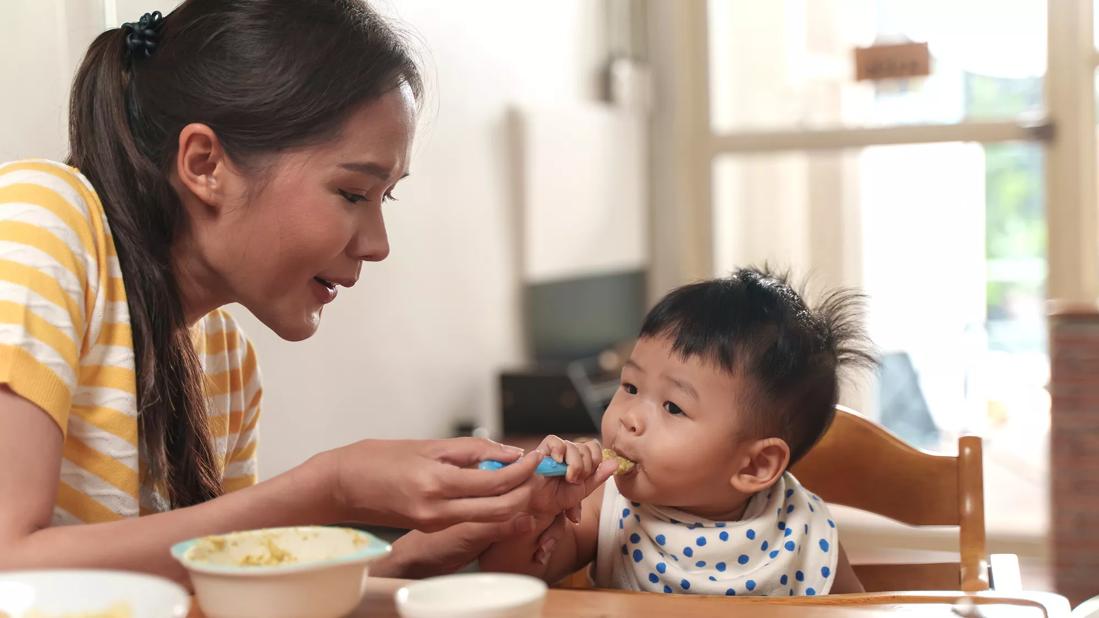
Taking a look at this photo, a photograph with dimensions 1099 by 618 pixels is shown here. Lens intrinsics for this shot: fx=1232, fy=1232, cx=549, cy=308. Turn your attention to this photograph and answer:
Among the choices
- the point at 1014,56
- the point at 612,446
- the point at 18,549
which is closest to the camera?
the point at 18,549

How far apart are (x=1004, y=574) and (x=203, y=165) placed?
1.01m

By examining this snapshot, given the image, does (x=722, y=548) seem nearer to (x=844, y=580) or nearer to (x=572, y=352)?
(x=844, y=580)

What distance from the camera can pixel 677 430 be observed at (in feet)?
4.71

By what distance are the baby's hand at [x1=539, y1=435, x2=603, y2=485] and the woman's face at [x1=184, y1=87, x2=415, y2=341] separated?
34 cm

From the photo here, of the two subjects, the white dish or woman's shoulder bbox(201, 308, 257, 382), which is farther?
woman's shoulder bbox(201, 308, 257, 382)

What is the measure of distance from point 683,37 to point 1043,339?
1667 mm

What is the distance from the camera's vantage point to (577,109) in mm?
3854

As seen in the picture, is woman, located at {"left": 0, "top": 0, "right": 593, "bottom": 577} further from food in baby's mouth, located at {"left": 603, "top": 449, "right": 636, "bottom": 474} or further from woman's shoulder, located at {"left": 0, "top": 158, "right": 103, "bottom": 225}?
food in baby's mouth, located at {"left": 603, "top": 449, "right": 636, "bottom": 474}

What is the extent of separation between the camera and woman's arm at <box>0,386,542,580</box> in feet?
3.35

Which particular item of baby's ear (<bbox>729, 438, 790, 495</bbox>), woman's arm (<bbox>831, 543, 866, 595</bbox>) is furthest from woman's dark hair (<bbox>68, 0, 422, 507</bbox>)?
woman's arm (<bbox>831, 543, 866, 595</bbox>)

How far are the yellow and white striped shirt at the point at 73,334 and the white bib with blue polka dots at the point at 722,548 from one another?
53cm

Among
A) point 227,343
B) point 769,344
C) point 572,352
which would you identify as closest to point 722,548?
point 769,344

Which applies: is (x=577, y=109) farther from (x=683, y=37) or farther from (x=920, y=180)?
(x=920, y=180)

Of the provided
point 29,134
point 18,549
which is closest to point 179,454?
point 18,549
